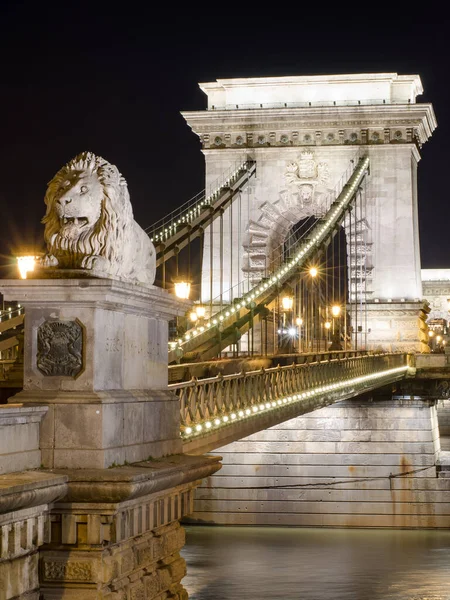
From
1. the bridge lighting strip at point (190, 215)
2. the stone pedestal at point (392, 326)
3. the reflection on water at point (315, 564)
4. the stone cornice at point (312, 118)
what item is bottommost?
the reflection on water at point (315, 564)

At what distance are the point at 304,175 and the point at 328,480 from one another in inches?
800

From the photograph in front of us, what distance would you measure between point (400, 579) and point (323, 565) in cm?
258

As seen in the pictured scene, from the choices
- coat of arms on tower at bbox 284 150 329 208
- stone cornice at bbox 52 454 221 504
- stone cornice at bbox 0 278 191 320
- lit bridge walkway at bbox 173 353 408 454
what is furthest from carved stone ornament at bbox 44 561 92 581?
coat of arms on tower at bbox 284 150 329 208

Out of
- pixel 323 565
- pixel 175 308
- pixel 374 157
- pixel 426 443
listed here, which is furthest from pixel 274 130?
pixel 175 308

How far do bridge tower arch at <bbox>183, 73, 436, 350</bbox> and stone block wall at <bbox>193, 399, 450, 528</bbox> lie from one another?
15.0m

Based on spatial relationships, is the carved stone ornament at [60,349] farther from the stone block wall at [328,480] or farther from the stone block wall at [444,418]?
the stone block wall at [444,418]

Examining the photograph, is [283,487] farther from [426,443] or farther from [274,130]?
[274,130]

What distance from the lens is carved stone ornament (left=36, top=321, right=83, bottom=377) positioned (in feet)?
37.3

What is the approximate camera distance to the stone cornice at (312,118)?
196 ft

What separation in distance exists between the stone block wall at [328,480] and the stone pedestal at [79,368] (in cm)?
3117

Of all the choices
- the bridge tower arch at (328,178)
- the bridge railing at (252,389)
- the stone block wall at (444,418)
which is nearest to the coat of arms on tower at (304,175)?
the bridge tower arch at (328,178)

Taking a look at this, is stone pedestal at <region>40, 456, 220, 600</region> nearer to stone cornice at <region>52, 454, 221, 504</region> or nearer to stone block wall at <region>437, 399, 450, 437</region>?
stone cornice at <region>52, 454, 221, 504</region>

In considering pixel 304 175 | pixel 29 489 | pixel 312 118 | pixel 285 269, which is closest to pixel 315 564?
pixel 285 269

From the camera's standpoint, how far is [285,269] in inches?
1874
